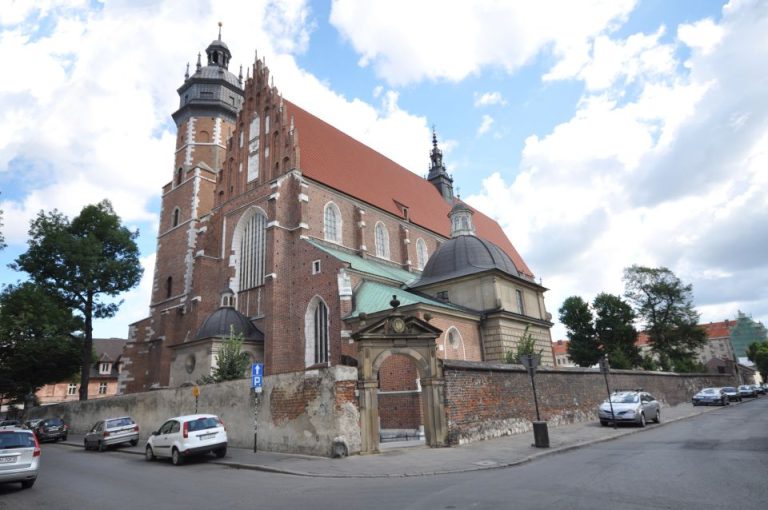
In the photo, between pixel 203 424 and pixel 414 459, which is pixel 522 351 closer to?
pixel 414 459

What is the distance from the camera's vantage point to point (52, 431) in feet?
78.9

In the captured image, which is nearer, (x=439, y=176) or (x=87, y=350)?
(x=87, y=350)

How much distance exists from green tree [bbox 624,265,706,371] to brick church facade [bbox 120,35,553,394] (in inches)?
1110

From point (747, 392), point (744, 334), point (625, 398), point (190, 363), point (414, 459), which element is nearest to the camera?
point (414, 459)

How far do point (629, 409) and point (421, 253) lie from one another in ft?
64.7

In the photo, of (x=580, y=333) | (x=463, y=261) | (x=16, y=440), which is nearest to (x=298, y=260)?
(x=463, y=261)

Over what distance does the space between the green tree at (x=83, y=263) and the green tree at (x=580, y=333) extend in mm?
42378

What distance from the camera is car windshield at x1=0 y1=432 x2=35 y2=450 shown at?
1021cm

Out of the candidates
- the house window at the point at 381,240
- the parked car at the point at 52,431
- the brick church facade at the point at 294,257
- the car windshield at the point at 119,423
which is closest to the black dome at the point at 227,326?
the brick church facade at the point at 294,257

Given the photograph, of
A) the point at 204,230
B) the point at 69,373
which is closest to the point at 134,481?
the point at 204,230

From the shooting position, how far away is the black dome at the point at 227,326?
23.4 m

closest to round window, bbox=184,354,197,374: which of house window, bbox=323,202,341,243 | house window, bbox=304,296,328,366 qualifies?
house window, bbox=304,296,328,366

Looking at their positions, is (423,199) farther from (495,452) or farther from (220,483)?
(220,483)

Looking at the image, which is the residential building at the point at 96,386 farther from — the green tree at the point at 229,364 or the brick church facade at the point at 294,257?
the green tree at the point at 229,364
